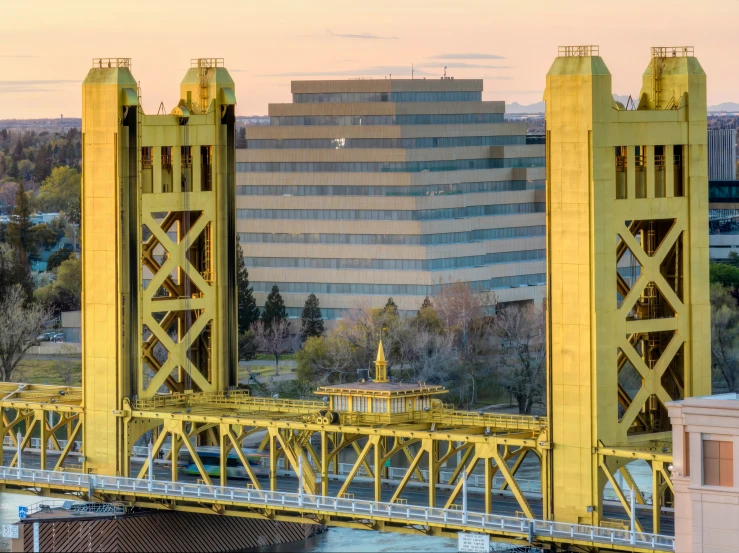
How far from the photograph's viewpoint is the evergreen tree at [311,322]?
166875 millimetres

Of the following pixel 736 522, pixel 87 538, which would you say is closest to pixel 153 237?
pixel 87 538

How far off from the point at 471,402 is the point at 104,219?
58355mm

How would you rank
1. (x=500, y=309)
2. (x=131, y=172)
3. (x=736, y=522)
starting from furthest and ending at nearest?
(x=500, y=309) < (x=131, y=172) < (x=736, y=522)

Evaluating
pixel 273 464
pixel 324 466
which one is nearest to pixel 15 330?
pixel 273 464

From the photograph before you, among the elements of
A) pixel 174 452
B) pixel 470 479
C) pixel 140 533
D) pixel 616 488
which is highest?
pixel 174 452

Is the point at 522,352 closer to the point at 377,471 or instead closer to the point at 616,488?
the point at 377,471

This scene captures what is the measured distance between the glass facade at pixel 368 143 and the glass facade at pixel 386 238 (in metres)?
6.63

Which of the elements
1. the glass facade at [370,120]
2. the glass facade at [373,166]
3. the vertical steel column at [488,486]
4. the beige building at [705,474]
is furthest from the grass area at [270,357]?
the beige building at [705,474]

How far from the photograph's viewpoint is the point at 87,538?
89.4 meters

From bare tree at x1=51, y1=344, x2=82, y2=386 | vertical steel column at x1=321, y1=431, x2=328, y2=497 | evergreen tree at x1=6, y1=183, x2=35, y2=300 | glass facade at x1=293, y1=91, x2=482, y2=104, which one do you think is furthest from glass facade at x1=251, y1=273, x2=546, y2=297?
vertical steel column at x1=321, y1=431, x2=328, y2=497

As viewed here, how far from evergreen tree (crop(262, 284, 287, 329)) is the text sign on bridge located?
84.2 meters

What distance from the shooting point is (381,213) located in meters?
184

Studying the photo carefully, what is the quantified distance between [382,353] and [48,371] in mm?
74451

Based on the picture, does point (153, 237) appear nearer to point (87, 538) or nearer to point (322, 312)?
point (87, 538)
